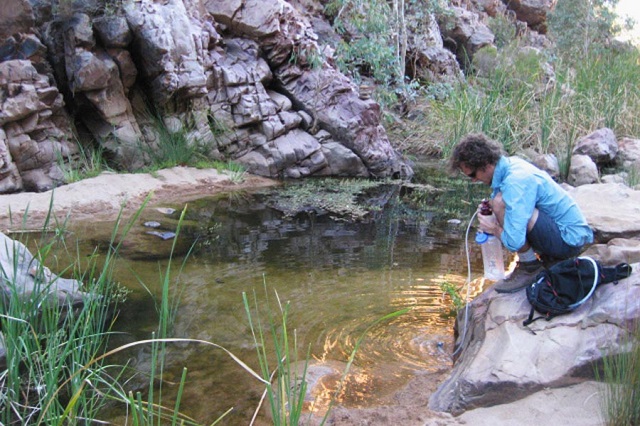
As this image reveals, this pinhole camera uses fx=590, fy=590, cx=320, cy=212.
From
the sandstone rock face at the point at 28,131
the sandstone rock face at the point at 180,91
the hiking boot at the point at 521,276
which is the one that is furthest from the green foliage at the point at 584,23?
the hiking boot at the point at 521,276

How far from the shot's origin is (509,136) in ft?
34.8

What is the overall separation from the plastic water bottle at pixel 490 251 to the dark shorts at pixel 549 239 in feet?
1.00

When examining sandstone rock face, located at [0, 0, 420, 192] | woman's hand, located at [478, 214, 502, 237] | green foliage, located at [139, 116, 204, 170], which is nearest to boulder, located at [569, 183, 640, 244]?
woman's hand, located at [478, 214, 502, 237]

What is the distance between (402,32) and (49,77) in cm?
879

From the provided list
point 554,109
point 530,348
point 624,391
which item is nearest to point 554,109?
point 554,109

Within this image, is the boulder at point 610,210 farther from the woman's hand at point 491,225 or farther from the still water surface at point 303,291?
the woman's hand at point 491,225

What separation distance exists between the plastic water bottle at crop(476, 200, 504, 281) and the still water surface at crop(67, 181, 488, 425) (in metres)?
0.44

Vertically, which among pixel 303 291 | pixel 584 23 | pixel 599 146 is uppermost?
pixel 584 23

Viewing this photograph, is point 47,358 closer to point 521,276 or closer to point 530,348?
point 530,348

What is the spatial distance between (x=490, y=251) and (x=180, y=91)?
260 inches

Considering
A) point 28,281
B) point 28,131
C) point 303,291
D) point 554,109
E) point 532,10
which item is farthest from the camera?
point 532,10

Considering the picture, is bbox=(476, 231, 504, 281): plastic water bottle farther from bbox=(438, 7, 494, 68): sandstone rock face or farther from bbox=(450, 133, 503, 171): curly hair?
bbox=(438, 7, 494, 68): sandstone rock face

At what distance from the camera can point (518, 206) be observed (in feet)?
10.4

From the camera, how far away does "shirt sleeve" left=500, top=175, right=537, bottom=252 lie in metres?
3.16
